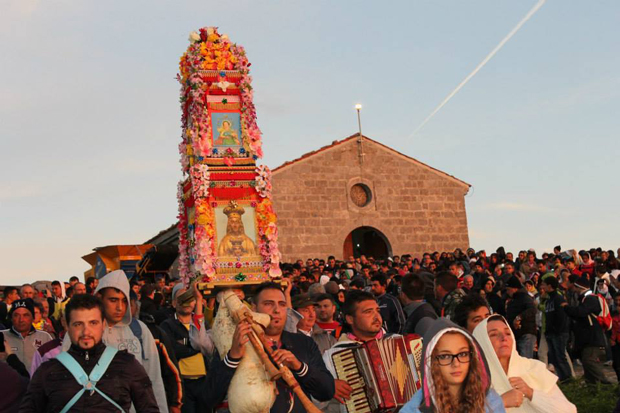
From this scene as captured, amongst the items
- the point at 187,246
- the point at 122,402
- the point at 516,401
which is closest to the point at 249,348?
the point at 122,402

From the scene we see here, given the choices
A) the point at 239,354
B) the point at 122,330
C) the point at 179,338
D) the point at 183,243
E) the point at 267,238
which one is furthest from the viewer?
the point at 183,243

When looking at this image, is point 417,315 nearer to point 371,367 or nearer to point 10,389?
point 371,367

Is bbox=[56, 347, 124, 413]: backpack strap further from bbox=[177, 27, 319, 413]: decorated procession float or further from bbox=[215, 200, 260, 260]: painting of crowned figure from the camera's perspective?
bbox=[215, 200, 260, 260]: painting of crowned figure

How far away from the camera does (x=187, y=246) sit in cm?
1638

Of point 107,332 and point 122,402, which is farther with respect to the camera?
A: point 107,332

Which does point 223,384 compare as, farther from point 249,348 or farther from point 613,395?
point 613,395

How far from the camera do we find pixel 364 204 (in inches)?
1359

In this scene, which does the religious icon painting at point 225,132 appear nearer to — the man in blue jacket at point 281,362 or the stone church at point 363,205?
the man in blue jacket at point 281,362

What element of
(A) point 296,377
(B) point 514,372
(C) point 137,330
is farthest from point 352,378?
(C) point 137,330

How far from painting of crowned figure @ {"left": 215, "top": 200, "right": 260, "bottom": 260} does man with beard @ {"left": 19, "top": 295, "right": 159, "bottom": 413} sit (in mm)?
9899

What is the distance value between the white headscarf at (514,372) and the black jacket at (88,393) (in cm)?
240

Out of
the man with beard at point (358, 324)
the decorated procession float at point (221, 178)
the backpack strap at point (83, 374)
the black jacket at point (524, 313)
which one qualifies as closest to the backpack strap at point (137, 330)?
the backpack strap at point (83, 374)

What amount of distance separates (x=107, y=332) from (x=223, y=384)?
1750 mm

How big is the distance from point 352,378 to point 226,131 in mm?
10165
